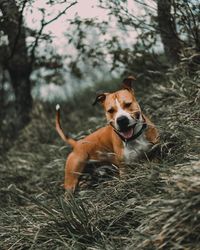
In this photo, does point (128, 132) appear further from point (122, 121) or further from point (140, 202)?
point (140, 202)

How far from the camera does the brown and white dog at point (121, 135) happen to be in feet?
17.6

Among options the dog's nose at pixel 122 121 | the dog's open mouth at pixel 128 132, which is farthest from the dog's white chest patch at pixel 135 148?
the dog's nose at pixel 122 121

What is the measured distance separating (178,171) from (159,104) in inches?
114

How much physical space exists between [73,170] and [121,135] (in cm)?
88

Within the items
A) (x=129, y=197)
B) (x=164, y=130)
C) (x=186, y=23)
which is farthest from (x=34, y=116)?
(x=129, y=197)

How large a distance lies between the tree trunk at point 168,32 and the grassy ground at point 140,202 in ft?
1.13

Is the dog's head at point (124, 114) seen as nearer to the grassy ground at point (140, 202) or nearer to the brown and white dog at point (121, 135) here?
the brown and white dog at point (121, 135)

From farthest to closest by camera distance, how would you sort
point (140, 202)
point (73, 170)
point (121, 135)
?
point (73, 170) < point (121, 135) < point (140, 202)

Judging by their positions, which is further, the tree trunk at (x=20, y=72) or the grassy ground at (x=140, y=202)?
the tree trunk at (x=20, y=72)

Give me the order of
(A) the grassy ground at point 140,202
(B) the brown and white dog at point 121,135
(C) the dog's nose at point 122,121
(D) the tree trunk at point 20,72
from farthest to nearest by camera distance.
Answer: (D) the tree trunk at point 20,72
(B) the brown and white dog at point 121,135
(C) the dog's nose at point 122,121
(A) the grassy ground at point 140,202

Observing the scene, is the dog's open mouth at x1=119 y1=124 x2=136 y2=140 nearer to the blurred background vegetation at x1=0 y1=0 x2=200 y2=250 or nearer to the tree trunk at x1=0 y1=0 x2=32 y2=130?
the blurred background vegetation at x1=0 y1=0 x2=200 y2=250

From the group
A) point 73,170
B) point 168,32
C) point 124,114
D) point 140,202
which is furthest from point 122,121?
point 168,32

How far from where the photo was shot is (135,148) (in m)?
5.46

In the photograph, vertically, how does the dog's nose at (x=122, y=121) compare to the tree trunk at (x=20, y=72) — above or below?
below
